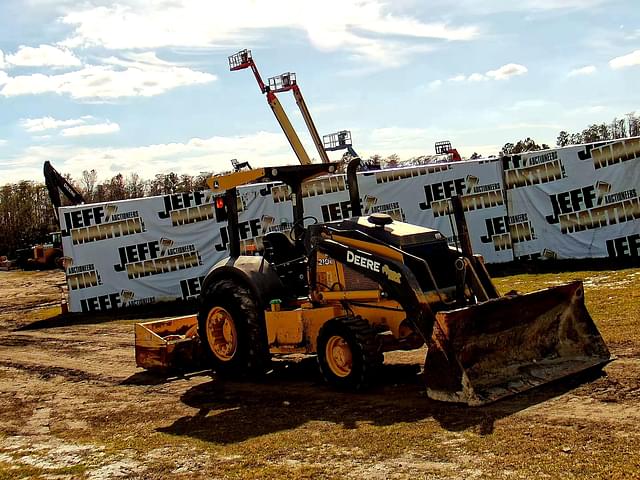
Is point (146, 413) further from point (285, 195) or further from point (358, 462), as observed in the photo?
point (285, 195)

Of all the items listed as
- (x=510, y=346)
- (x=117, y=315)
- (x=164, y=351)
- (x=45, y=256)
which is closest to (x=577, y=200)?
(x=117, y=315)

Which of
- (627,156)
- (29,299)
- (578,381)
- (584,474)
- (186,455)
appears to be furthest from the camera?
(29,299)

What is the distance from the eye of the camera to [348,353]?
7.54 metres

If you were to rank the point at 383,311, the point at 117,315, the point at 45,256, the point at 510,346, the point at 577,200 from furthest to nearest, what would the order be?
the point at 45,256, the point at 577,200, the point at 117,315, the point at 383,311, the point at 510,346

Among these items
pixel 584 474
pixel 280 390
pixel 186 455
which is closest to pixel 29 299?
pixel 280 390

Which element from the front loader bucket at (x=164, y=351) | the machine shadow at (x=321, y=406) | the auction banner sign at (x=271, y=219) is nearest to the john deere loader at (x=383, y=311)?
the machine shadow at (x=321, y=406)

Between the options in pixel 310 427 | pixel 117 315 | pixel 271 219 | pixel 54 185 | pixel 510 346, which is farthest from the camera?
pixel 54 185

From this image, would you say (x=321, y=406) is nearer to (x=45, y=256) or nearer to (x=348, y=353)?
(x=348, y=353)

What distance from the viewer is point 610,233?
17.9 meters

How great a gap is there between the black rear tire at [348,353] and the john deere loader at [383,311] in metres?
0.01

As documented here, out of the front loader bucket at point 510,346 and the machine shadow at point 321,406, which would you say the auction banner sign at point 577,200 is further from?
the machine shadow at point 321,406

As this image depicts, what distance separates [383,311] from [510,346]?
1.34 meters

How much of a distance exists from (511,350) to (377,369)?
4.44 feet

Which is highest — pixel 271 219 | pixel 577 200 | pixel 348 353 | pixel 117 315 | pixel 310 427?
pixel 271 219
